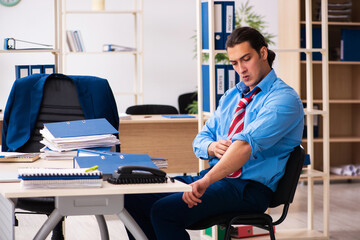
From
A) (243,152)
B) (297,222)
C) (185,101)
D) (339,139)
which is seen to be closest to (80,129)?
(243,152)

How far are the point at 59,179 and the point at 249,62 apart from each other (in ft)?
3.76

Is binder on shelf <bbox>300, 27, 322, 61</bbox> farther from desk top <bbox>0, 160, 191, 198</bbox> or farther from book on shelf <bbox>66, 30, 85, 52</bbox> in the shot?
desk top <bbox>0, 160, 191, 198</bbox>

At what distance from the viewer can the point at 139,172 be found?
5.34ft

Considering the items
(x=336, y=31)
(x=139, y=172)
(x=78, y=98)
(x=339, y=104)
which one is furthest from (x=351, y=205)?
(x=139, y=172)

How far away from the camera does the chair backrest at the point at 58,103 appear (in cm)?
276

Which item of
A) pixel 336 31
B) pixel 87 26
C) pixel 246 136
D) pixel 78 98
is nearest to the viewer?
pixel 246 136

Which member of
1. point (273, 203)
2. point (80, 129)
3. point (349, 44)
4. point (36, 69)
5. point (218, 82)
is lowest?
point (273, 203)

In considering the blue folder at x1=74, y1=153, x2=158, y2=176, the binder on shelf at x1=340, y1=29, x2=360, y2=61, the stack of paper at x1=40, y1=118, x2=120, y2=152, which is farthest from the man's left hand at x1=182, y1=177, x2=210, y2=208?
the binder on shelf at x1=340, y1=29, x2=360, y2=61

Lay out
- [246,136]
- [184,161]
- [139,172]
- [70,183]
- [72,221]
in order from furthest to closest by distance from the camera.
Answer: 1. [184,161]
2. [72,221]
3. [246,136]
4. [139,172]
5. [70,183]

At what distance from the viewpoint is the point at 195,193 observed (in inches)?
81.1

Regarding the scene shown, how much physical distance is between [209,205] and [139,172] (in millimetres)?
615

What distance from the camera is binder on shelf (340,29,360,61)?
19.0 ft

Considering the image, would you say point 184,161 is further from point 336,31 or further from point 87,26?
point 87,26

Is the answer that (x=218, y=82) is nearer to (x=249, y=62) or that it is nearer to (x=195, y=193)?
(x=249, y=62)
